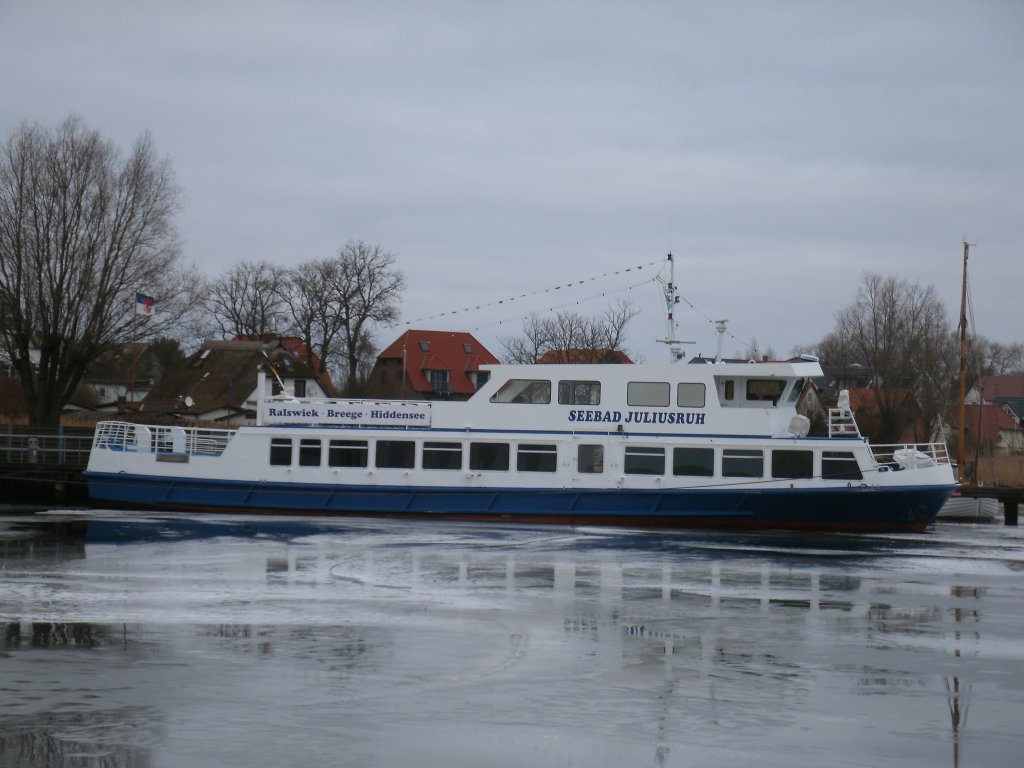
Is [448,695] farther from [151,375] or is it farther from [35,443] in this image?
[151,375]

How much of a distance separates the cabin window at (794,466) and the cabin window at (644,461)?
2502 mm

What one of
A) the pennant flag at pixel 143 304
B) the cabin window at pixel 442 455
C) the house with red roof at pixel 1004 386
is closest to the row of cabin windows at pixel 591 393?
the cabin window at pixel 442 455

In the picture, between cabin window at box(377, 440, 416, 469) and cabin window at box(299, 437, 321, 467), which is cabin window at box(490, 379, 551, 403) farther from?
cabin window at box(299, 437, 321, 467)

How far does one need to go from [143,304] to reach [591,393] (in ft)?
66.3

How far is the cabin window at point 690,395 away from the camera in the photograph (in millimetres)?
26734

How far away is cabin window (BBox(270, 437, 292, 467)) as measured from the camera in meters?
27.6

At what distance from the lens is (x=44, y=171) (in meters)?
40.3

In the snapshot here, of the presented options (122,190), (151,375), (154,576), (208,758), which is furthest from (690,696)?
(151,375)

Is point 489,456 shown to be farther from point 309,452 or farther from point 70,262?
point 70,262

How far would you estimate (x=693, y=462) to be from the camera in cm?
2656

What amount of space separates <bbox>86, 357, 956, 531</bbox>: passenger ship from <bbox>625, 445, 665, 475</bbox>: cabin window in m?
0.03

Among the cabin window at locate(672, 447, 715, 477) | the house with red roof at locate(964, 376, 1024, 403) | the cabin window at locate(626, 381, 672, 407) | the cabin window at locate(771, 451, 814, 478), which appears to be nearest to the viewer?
the cabin window at locate(771, 451, 814, 478)

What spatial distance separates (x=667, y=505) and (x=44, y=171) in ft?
85.2

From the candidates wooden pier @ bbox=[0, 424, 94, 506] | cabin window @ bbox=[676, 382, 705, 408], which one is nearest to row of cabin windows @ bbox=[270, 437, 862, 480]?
cabin window @ bbox=[676, 382, 705, 408]
